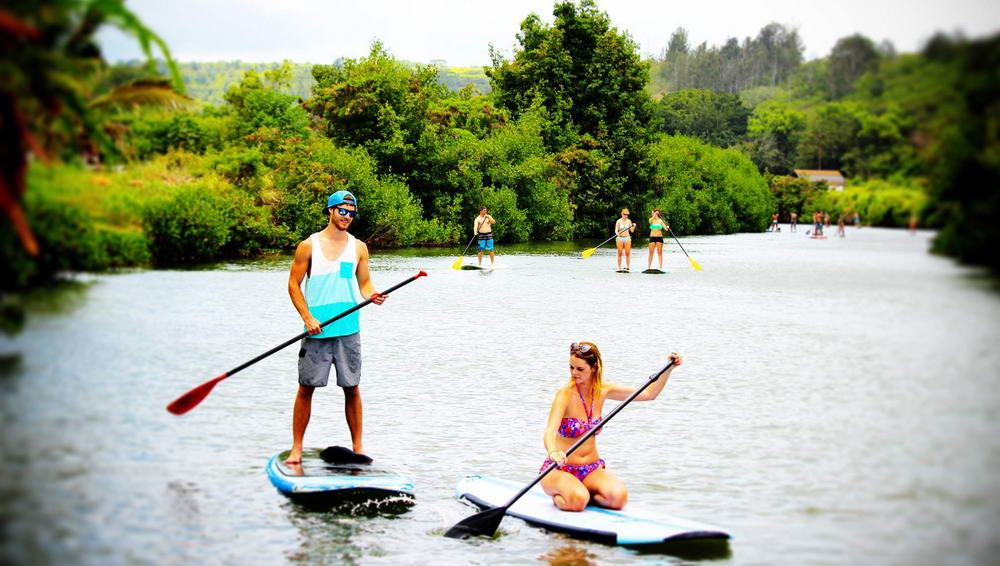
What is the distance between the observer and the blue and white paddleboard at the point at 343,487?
7.27 meters

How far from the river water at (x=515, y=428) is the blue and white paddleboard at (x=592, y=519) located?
109mm

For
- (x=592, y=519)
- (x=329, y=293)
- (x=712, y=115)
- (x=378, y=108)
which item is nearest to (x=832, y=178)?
(x=592, y=519)

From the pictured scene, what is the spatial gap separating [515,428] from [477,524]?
3229mm

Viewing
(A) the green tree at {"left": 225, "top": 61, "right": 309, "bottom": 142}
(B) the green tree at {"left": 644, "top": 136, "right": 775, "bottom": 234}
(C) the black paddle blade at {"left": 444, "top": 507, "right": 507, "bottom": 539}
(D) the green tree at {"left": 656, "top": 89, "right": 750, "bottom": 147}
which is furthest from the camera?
(A) the green tree at {"left": 225, "top": 61, "right": 309, "bottom": 142}

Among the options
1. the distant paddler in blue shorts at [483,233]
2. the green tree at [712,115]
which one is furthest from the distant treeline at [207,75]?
the green tree at [712,115]

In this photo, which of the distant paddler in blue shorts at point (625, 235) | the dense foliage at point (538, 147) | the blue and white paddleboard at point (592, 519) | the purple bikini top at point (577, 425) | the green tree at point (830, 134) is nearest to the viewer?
the dense foliage at point (538, 147)

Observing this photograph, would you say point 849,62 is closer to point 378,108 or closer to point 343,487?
point 343,487

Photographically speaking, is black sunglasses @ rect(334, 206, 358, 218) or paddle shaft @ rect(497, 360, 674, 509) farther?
black sunglasses @ rect(334, 206, 358, 218)

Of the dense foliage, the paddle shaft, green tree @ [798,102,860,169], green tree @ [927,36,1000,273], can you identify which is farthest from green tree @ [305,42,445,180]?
green tree @ [927,36,1000,273]

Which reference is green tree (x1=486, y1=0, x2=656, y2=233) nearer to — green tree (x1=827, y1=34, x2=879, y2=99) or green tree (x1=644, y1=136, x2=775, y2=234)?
green tree (x1=644, y1=136, x2=775, y2=234)

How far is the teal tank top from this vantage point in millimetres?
7625

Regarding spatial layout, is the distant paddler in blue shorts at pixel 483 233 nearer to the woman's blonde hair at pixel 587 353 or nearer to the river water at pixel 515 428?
the river water at pixel 515 428

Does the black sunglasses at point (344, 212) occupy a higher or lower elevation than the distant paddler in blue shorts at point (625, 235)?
higher

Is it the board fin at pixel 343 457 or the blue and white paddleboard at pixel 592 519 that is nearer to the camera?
the blue and white paddleboard at pixel 592 519
